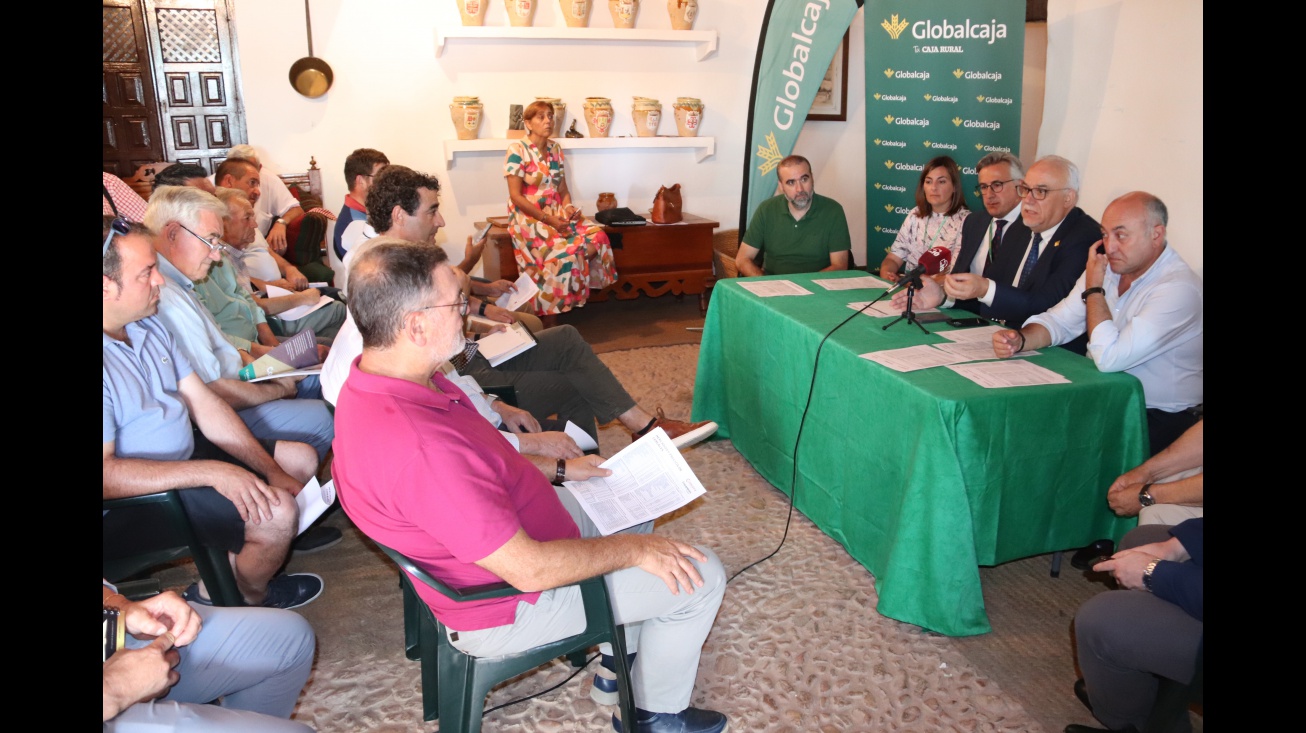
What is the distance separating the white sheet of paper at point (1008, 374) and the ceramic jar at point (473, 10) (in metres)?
4.25

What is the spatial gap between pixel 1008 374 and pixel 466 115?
13.8 feet

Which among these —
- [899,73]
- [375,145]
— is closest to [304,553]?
[375,145]

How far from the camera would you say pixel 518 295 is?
367 cm

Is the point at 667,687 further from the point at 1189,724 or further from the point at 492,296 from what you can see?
the point at 492,296

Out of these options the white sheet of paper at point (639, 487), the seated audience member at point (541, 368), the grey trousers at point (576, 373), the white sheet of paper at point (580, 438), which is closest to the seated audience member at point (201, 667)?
the white sheet of paper at point (639, 487)

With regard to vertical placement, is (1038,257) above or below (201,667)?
above

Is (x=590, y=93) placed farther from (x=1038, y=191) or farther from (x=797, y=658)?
(x=797, y=658)

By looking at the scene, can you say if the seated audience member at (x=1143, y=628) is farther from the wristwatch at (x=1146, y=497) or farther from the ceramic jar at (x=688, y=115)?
the ceramic jar at (x=688, y=115)

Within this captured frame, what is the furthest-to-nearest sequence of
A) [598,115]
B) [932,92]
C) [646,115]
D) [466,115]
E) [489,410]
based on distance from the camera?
[646,115]
[598,115]
[466,115]
[932,92]
[489,410]

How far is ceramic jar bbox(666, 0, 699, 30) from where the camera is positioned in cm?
580

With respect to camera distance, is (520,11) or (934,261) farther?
(520,11)

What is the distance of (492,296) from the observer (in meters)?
3.84

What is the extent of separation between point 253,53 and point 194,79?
0.39 m

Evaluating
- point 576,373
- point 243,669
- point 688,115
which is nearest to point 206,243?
point 576,373
